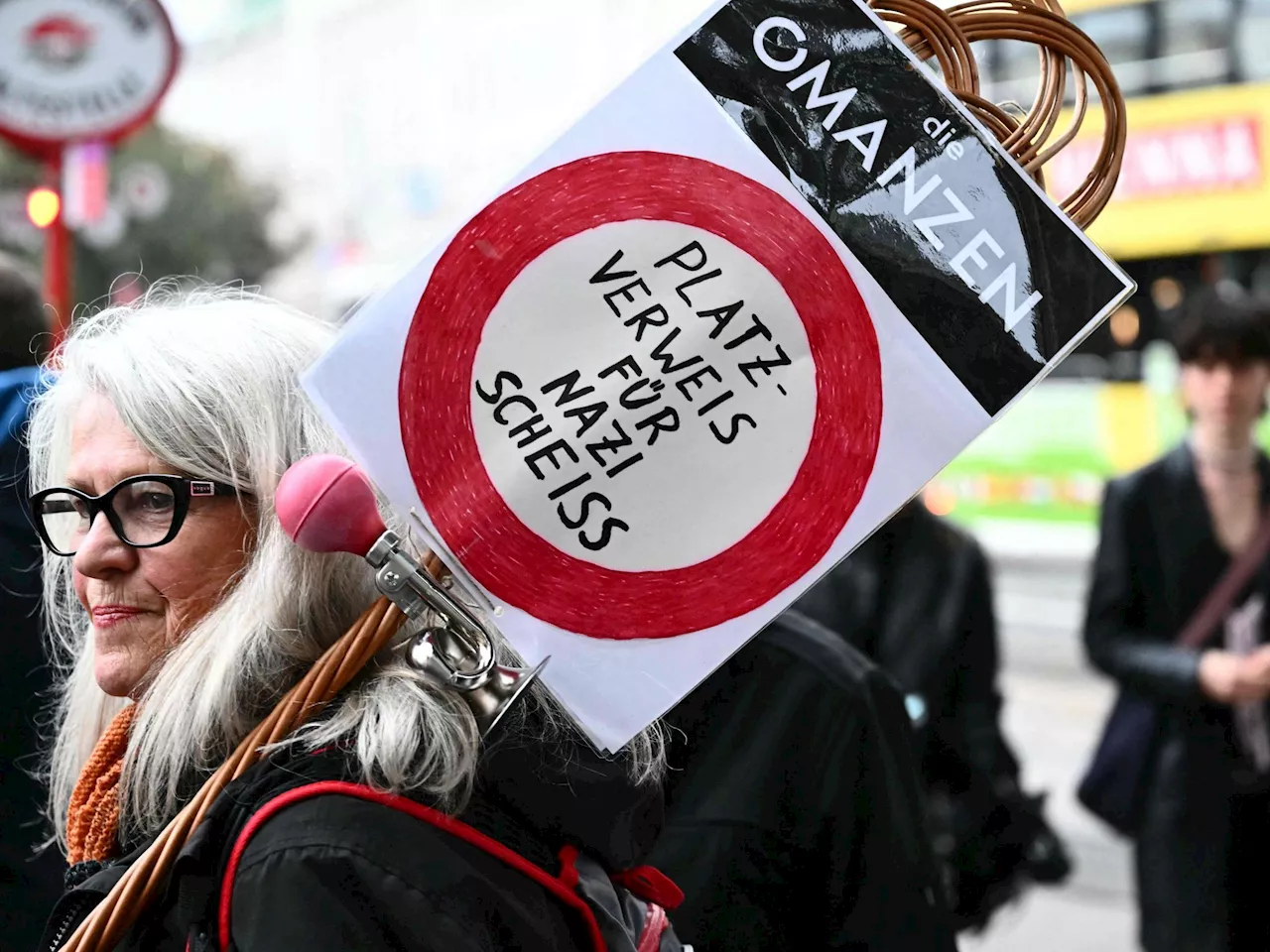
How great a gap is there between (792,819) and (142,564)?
2.82 feet

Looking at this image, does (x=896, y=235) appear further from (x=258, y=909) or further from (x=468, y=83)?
(x=468, y=83)

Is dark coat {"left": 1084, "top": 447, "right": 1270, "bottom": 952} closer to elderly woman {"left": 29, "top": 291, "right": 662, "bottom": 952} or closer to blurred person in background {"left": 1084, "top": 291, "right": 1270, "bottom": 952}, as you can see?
blurred person in background {"left": 1084, "top": 291, "right": 1270, "bottom": 952}

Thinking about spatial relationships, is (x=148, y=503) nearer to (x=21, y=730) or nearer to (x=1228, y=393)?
(x=21, y=730)

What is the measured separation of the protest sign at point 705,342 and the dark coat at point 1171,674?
7.91 feet

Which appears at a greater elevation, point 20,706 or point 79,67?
point 79,67

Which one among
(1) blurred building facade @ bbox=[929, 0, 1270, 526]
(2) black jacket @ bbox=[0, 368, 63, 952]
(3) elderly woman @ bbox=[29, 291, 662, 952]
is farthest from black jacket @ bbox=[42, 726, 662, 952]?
(1) blurred building facade @ bbox=[929, 0, 1270, 526]

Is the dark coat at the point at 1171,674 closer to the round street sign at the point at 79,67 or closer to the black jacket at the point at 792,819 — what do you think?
the black jacket at the point at 792,819

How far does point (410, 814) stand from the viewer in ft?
3.98

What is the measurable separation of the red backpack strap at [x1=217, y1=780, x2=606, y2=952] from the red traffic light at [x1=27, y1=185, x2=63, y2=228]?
15.4ft

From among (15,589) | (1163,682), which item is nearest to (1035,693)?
(1163,682)

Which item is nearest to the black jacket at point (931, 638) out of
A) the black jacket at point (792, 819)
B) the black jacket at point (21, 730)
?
the black jacket at point (792, 819)

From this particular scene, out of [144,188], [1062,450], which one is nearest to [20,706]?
[144,188]

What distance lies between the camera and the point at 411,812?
1.21 meters

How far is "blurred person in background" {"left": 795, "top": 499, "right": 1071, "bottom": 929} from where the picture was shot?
9.77 ft
